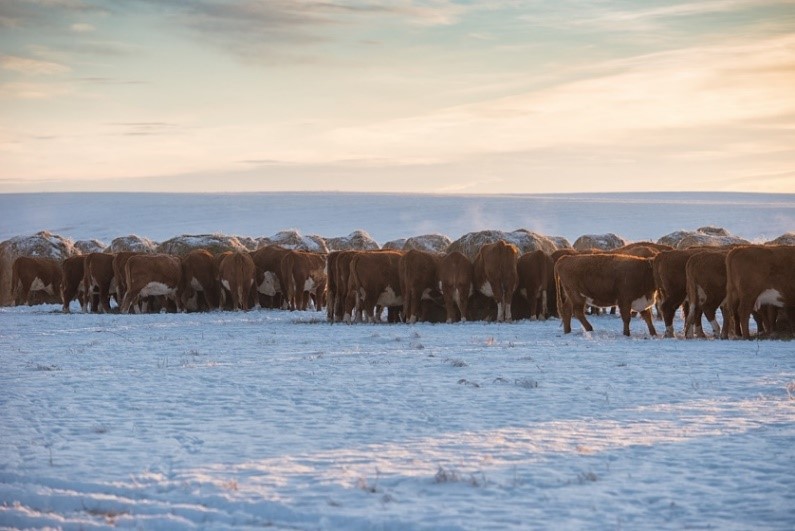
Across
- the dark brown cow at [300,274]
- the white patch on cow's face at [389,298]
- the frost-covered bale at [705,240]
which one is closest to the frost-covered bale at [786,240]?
the frost-covered bale at [705,240]

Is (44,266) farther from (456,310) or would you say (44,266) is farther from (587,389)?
A: (587,389)

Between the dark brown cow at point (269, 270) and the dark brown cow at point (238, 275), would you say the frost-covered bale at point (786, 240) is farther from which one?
the dark brown cow at point (238, 275)

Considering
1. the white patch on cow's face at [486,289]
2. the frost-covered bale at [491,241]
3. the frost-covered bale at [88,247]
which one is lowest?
the white patch on cow's face at [486,289]

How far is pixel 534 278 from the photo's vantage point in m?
25.0

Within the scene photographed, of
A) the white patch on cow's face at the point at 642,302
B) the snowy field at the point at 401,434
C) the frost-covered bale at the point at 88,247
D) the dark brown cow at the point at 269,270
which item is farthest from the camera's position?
Answer: the frost-covered bale at the point at 88,247

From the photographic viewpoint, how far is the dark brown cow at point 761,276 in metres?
17.4

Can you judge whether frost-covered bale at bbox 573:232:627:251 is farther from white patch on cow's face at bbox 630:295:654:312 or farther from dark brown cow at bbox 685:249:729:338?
dark brown cow at bbox 685:249:729:338

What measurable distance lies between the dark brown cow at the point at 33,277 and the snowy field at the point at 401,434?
58.5 ft

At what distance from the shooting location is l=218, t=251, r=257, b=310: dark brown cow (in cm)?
2923

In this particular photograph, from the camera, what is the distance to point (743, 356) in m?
14.9

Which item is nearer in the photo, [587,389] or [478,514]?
[478,514]

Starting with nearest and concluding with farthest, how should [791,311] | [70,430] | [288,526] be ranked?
[288,526]
[70,430]
[791,311]

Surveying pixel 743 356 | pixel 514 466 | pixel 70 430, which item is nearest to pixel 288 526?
pixel 514 466

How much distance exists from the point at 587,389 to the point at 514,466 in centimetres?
392
